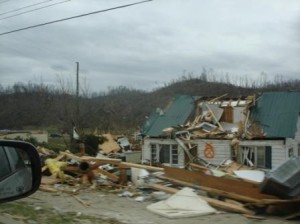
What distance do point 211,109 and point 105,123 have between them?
105 ft

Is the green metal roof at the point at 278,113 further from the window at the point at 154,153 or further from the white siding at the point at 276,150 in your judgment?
the window at the point at 154,153

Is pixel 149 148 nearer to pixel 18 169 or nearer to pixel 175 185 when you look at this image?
pixel 175 185

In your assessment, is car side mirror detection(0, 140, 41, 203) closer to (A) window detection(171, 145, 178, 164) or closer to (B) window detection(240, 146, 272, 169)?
(B) window detection(240, 146, 272, 169)

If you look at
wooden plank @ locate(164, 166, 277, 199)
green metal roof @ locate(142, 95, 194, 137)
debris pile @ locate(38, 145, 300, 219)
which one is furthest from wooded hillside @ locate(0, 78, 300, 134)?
wooden plank @ locate(164, 166, 277, 199)

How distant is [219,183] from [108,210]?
Result: 145 inches

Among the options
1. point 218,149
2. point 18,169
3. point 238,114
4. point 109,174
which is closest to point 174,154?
point 218,149

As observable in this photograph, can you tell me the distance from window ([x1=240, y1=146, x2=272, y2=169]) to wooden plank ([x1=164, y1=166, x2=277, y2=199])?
11526 millimetres

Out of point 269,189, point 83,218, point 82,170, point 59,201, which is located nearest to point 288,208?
point 269,189

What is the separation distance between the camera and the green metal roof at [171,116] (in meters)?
31.3

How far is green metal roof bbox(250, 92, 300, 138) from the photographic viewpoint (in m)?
27.2

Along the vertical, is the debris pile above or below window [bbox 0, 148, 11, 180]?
below

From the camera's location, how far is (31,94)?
97250 mm

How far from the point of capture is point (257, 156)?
27500 millimetres

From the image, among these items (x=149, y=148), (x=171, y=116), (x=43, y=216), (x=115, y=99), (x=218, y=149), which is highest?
(x=115, y=99)
